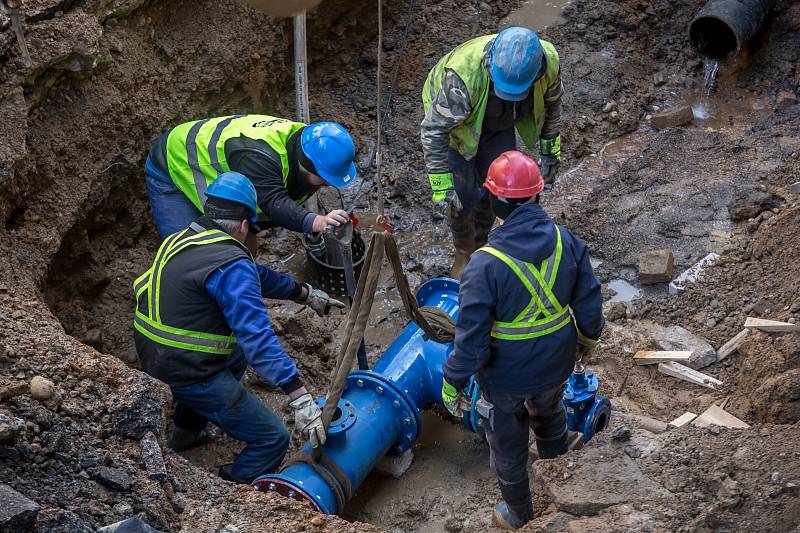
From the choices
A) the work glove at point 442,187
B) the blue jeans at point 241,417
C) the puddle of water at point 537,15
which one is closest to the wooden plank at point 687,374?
the work glove at point 442,187

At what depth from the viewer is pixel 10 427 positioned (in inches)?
128

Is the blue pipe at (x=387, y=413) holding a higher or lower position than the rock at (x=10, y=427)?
lower

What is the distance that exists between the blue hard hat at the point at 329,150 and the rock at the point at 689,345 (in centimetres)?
227

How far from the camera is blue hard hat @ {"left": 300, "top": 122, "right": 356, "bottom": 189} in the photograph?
482 centimetres

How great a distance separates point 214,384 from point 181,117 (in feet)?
8.98

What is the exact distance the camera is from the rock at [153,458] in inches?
141

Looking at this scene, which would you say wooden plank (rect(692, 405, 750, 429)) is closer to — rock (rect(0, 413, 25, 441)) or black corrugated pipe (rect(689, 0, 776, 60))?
rock (rect(0, 413, 25, 441))

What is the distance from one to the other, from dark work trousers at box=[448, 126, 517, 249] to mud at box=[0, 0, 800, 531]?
65 centimetres

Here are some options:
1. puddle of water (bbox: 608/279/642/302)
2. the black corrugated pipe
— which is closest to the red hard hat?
puddle of water (bbox: 608/279/642/302)

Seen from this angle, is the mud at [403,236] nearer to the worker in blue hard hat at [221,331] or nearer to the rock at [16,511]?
the rock at [16,511]

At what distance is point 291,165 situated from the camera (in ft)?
16.4

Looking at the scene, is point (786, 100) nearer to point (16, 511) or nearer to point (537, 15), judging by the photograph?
A: point (537, 15)

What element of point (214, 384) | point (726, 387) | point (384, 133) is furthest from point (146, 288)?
point (384, 133)

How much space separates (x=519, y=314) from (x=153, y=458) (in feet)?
5.50
